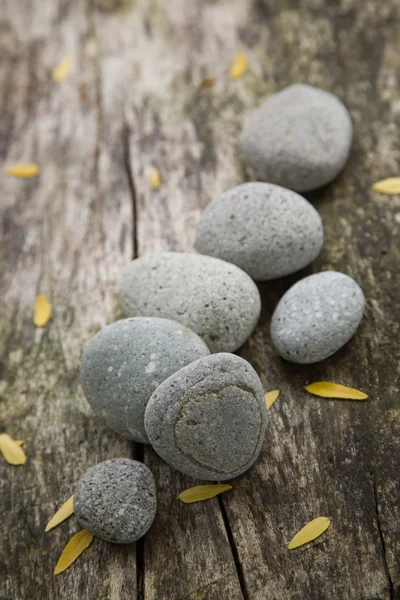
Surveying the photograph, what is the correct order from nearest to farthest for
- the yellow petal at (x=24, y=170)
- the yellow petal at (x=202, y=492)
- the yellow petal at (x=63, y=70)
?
the yellow petal at (x=202, y=492), the yellow petal at (x=24, y=170), the yellow petal at (x=63, y=70)

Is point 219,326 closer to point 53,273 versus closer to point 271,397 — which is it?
point 271,397

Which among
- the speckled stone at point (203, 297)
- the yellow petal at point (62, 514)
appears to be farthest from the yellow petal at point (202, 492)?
the speckled stone at point (203, 297)

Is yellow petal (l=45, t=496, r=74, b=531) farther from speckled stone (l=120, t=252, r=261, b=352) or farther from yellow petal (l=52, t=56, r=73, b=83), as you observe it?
yellow petal (l=52, t=56, r=73, b=83)

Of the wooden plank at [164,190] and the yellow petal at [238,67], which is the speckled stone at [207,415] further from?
the yellow petal at [238,67]

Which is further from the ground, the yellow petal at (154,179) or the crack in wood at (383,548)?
the yellow petal at (154,179)

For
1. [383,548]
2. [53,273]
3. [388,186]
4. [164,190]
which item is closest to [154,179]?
[164,190]

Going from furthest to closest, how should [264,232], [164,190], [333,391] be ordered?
[164,190]
[264,232]
[333,391]
